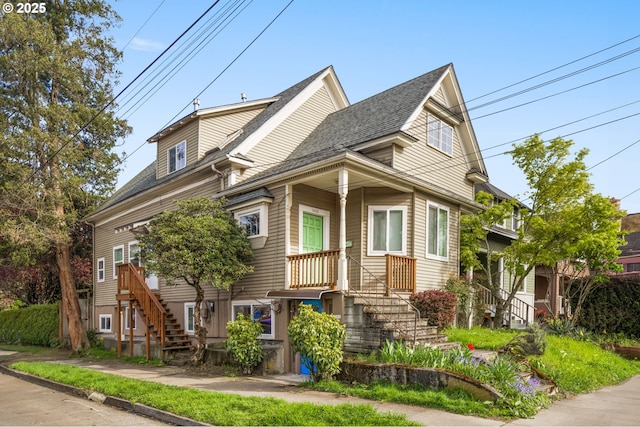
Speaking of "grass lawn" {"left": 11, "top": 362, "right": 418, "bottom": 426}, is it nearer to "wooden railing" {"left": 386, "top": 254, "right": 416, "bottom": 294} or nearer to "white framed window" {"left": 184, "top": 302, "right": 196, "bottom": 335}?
"wooden railing" {"left": 386, "top": 254, "right": 416, "bottom": 294}

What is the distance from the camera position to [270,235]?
560 inches

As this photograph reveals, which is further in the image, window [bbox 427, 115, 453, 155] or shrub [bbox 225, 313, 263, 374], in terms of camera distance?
window [bbox 427, 115, 453, 155]

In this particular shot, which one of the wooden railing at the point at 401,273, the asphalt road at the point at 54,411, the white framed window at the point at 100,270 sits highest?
the wooden railing at the point at 401,273

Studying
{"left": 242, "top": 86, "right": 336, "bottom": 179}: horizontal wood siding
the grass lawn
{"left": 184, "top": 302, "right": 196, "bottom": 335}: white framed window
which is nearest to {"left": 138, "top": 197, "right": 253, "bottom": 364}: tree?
{"left": 242, "top": 86, "right": 336, "bottom": 179}: horizontal wood siding

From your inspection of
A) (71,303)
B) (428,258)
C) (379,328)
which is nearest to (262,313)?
(379,328)

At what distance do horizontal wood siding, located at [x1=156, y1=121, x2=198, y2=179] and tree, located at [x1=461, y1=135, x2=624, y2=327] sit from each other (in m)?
9.85

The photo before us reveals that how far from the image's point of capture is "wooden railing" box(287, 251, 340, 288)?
12.7 metres

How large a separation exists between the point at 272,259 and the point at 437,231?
17.9 ft

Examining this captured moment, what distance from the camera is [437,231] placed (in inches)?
638

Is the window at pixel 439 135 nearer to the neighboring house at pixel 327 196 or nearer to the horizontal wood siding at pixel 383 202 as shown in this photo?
the neighboring house at pixel 327 196

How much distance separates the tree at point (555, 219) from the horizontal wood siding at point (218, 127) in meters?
8.88

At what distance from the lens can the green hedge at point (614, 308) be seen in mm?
17016

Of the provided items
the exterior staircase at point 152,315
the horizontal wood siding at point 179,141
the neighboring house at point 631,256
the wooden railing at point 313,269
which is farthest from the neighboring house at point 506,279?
the neighboring house at point 631,256

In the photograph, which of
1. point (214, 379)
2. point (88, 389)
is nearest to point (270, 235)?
point (214, 379)
